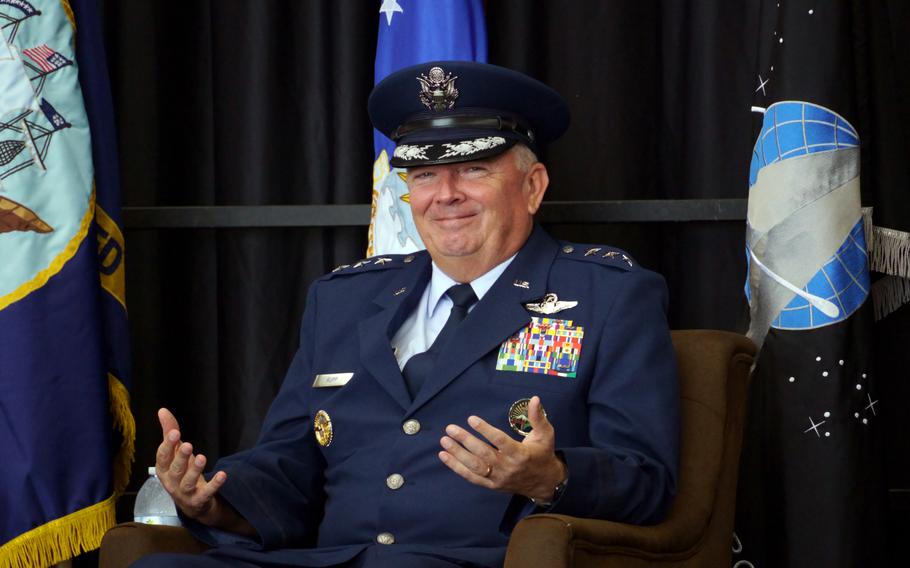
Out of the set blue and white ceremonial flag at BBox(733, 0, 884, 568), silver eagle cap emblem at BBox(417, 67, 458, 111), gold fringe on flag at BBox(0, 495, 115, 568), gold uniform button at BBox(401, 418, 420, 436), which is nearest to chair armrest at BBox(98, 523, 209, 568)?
gold uniform button at BBox(401, 418, 420, 436)

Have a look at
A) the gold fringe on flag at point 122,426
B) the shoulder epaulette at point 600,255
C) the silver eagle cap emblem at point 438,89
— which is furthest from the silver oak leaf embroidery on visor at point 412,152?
the gold fringe on flag at point 122,426

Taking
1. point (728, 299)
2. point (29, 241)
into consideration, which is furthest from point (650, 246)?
point (29, 241)

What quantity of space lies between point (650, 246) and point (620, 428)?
1430mm

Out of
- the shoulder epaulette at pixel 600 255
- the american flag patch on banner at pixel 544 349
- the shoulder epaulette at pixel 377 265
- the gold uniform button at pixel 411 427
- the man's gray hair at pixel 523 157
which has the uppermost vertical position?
the man's gray hair at pixel 523 157

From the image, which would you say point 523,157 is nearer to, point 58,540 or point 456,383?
point 456,383

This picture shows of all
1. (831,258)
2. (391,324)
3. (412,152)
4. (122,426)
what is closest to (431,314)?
(391,324)

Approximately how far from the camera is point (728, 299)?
3373 millimetres

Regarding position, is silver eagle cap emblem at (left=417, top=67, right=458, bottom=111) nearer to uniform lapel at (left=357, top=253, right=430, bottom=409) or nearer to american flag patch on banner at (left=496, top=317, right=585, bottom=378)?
uniform lapel at (left=357, top=253, right=430, bottom=409)

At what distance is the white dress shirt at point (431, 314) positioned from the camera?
95.0 inches

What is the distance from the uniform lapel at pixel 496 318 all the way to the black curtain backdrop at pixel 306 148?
1.04 metres

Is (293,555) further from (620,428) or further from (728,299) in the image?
(728,299)

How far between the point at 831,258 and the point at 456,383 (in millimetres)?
887

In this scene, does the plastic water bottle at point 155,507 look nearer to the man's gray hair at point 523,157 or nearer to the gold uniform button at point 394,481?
the gold uniform button at point 394,481

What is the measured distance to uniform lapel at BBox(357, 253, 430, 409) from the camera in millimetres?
2301
